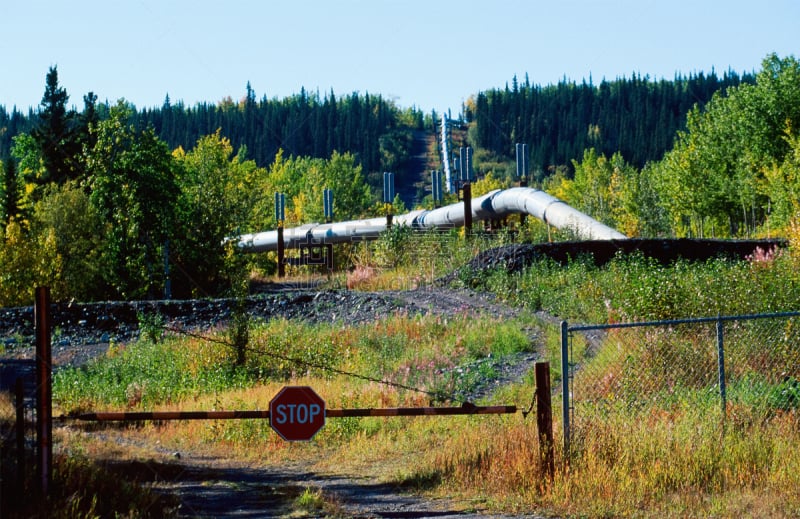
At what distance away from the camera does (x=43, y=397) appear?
277 inches

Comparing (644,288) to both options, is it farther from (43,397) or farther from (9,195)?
(9,195)

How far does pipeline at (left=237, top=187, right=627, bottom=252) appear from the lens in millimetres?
27625

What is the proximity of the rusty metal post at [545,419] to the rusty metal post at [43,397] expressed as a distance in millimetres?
4142

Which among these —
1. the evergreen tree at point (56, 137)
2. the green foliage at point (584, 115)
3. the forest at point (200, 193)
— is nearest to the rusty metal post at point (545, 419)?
the forest at point (200, 193)

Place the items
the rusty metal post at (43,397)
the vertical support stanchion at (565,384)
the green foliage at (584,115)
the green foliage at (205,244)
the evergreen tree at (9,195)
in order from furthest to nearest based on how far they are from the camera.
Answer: the green foliage at (584,115), the evergreen tree at (9,195), the green foliage at (205,244), the vertical support stanchion at (565,384), the rusty metal post at (43,397)

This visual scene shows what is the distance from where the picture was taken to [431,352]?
1559cm

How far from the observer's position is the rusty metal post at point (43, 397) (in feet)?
22.9

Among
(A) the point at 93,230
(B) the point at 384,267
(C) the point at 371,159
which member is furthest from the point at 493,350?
(C) the point at 371,159

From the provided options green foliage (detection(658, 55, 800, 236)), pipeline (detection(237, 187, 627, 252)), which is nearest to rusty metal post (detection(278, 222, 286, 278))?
pipeline (detection(237, 187, 627, 252))

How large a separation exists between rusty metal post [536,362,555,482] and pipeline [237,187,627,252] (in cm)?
1692

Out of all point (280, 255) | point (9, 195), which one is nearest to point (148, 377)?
point (280, 255)

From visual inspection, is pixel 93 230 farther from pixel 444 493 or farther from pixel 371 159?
pixel 371 159

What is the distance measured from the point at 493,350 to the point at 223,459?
600 cm

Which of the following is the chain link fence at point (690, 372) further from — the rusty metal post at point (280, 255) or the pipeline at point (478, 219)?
the rusty metal post at point (280, 255)
